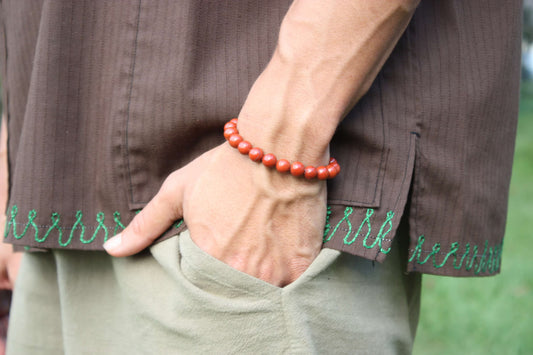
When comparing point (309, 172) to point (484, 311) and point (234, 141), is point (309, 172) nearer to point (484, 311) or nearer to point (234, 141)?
point (234, 141)

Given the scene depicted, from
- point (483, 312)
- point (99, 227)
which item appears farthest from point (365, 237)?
point (483, 312)

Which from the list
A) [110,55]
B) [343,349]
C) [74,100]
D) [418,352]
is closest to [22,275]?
[74,100]

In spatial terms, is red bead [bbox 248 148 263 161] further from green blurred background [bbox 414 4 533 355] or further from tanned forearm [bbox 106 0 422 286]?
green blurred background [bbox 414 4 533 355]

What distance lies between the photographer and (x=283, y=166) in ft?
2.67

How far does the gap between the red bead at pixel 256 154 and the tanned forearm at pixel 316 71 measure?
16 mm

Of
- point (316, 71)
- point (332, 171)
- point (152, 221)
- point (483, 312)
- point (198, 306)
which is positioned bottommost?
point (483, 312)

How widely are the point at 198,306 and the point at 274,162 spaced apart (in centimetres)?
26

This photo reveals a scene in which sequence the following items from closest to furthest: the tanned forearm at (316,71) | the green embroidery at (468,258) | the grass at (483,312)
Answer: the tanned forearm at (316,71)
the green embroidery at (468,258)
the grass at (483,312)

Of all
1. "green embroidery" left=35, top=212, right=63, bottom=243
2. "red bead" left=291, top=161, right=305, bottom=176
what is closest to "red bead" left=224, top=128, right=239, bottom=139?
"red bead" left=291, top=161, right=305, bottom=176

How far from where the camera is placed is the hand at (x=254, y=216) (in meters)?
0.83

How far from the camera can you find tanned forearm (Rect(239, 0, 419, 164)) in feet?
2.64

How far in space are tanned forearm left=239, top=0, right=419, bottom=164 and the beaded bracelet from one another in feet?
0.05

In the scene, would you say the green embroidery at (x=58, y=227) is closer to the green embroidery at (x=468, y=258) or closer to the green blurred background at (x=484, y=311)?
the green embroidery at (x=468, y=258)

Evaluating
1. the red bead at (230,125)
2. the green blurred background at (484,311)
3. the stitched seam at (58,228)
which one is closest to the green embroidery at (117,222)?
the stitched seam at (58,228)
